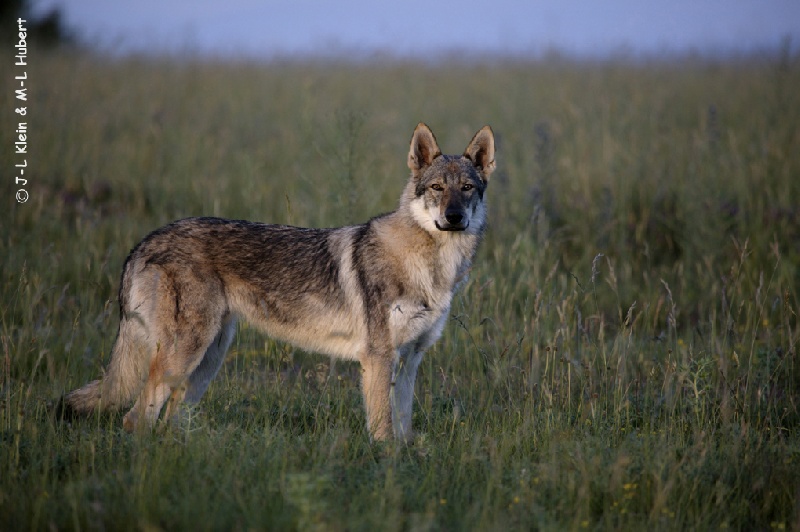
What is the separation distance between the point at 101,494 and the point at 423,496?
5.13 ft

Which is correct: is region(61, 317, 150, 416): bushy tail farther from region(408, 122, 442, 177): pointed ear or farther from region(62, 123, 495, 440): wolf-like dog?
region(408, 122, 442, 177): pointed ear

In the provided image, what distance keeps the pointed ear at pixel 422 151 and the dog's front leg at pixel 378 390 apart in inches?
55.9

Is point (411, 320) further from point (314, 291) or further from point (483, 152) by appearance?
point (483, 152)

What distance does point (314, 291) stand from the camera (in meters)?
4.89

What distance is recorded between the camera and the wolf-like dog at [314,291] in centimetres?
446

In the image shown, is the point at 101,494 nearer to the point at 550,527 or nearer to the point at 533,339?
the point at 550,527

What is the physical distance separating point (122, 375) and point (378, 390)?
1696mm

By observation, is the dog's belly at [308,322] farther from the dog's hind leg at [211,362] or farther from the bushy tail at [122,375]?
the bushy tail at [122,375]

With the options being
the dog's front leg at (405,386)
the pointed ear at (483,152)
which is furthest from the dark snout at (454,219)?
the dog's front leg at (405,386)

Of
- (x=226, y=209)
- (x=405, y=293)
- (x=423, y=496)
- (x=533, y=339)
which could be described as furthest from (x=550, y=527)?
(x=226, y=209)

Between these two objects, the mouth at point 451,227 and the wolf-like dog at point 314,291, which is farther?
the mouth at point 451,227

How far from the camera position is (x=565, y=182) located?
9.12 m

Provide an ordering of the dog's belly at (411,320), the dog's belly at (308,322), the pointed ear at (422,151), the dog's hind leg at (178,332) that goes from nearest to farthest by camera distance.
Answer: the dog's hind leg at (178,332) → the dog's belly at (411,320) → the dog's belly at (308,322) → the pointed ear at (422,151)

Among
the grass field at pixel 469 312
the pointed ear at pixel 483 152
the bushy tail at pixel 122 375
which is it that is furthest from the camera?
the pointed ear at pixel 483 152
